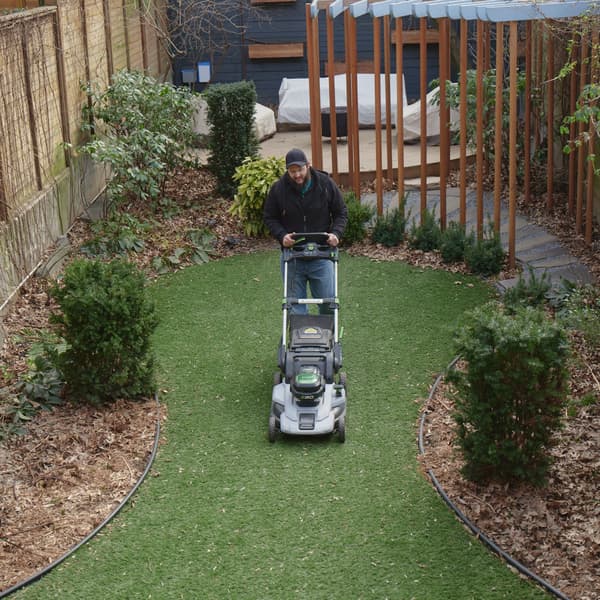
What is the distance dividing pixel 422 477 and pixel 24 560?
8.46 feet

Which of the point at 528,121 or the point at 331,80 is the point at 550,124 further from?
the point at 331,80

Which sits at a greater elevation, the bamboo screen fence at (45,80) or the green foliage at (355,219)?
the bamboo screen fence at (45,80)

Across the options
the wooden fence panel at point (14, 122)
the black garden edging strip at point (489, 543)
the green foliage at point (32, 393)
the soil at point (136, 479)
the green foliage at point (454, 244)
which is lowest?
the black garden edging strip at point (489, 543)

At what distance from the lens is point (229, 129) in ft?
41.8

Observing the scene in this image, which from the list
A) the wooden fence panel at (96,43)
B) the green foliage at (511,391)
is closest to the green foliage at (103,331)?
the green foliage at (511,391)

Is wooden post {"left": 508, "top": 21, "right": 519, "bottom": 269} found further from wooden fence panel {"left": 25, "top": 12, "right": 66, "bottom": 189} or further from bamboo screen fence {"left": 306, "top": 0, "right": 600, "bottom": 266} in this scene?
wooden fence panel {"left": 25, "top": 12, "right": 66, "bottom": 189}

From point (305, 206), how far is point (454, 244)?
10.5 ft

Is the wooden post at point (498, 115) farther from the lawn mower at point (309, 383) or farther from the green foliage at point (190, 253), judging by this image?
the green foliage at point (190, 253)

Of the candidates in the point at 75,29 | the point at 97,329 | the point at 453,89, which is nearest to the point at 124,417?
the point at 97,329

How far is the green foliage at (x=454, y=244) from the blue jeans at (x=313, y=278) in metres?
2.94

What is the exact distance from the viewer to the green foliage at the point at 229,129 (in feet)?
41.3

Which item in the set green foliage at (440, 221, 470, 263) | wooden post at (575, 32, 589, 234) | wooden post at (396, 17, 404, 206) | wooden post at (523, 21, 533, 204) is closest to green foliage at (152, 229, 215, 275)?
wooden post at (396, 17, 404, 206)

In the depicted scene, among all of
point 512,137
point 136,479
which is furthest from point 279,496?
point 512,137

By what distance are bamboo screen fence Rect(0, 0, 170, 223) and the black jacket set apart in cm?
286
